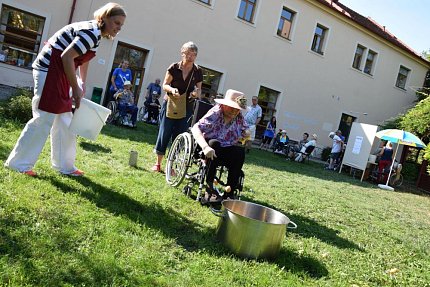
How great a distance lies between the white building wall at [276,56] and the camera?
1403 centimetres

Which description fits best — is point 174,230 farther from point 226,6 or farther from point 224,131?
point 226,6

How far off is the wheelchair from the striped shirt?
5.10 ft

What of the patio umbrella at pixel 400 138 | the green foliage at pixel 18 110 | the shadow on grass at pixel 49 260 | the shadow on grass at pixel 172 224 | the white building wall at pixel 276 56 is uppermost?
the white building wall at pixel 276 56

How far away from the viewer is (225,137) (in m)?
4.65

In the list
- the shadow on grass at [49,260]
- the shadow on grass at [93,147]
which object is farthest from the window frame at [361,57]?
the shadow on grass at [49,260]

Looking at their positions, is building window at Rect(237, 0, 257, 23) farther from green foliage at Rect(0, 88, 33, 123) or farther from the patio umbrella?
green foliage at Rect(0, 88, 33, 123)

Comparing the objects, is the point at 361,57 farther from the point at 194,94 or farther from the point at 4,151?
the point at 4,151

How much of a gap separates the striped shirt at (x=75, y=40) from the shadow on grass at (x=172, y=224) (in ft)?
3.80

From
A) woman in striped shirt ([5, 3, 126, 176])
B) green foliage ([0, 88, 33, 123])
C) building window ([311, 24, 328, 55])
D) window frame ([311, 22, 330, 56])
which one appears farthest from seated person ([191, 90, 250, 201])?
building window ([311, 24, 328, 55])

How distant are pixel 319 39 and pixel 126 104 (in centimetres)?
1239

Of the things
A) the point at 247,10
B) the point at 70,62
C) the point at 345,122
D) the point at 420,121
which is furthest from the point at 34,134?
the point at 345,122

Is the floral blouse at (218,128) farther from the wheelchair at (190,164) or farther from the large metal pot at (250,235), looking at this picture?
the large metal pot at (250,235)

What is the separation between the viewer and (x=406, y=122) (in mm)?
18703

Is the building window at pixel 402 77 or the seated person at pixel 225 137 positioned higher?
the building window at pixel 402 77
